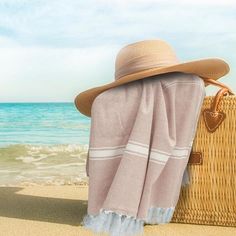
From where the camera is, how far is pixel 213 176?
1885 millimetres

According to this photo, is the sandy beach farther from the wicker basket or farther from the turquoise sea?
the turquoise sea

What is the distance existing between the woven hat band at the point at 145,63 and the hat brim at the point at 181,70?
35 millimetres

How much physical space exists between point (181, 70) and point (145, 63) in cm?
16

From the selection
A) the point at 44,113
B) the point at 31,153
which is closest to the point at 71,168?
the point at 31,153

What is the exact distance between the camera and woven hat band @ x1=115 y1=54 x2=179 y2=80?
1.95m

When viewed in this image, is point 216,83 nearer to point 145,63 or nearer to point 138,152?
point 145,63

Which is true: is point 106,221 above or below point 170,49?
below

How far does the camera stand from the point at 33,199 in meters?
2.42

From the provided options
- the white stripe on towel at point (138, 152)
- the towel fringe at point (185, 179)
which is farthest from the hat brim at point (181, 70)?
the towel fringe at point (185, 179)

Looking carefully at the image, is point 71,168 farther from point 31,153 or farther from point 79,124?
point 79,124

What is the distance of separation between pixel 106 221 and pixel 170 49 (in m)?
0.75

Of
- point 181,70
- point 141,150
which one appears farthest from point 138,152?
point 181,70

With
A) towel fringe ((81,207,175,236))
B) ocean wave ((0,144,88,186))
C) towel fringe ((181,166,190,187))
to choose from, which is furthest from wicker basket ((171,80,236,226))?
ocean wave ((0,144,88,186))

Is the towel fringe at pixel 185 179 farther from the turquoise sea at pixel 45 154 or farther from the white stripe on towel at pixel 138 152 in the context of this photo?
the turquoise sea at pixel 45 154
